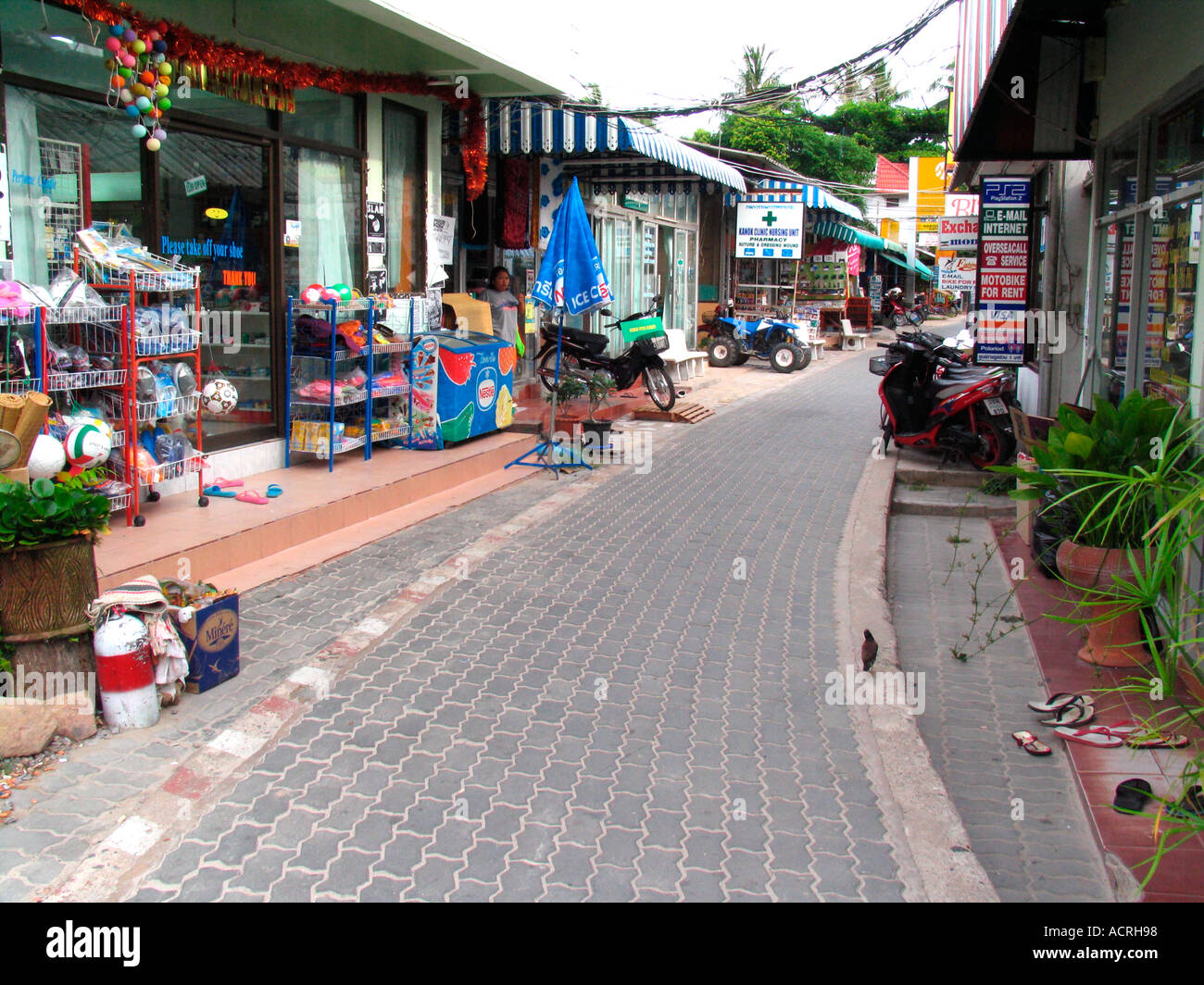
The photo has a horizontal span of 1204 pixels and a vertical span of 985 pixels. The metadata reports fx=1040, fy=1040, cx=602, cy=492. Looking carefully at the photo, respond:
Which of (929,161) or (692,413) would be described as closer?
(692,413)

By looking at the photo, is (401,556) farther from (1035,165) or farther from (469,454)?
(1035,165)

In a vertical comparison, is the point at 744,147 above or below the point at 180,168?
above

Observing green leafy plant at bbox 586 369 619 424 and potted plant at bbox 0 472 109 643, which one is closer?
potted plant at bbox 0 472 109 643

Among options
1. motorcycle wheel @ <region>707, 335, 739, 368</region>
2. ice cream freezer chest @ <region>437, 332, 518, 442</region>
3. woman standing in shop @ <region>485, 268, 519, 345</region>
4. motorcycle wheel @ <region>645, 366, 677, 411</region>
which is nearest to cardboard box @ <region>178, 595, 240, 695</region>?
ice cream freezer chest @ <region>437, 332, 518, 442</region>

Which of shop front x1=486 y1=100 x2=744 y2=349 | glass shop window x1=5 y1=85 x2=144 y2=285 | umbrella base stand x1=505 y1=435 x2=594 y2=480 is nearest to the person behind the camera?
glass shop window x1=5 y1=85 x2=144 y2=285

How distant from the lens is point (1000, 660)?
5.72 metres

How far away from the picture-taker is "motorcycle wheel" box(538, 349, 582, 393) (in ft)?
41.4

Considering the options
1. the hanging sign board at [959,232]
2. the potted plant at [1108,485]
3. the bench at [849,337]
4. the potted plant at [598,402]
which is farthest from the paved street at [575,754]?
the bench at [849,337]

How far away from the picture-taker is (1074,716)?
4.73 m

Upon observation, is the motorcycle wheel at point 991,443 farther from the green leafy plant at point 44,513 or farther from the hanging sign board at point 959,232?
the green leafy plant at point 44,513

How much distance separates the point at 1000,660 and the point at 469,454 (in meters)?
5.05

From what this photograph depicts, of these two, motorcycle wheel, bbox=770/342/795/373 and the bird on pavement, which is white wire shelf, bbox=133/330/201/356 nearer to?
the bird on pavement

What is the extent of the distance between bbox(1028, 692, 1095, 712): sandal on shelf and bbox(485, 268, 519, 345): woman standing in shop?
8.41 metres

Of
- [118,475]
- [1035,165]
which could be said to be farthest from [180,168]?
[1035,165]
